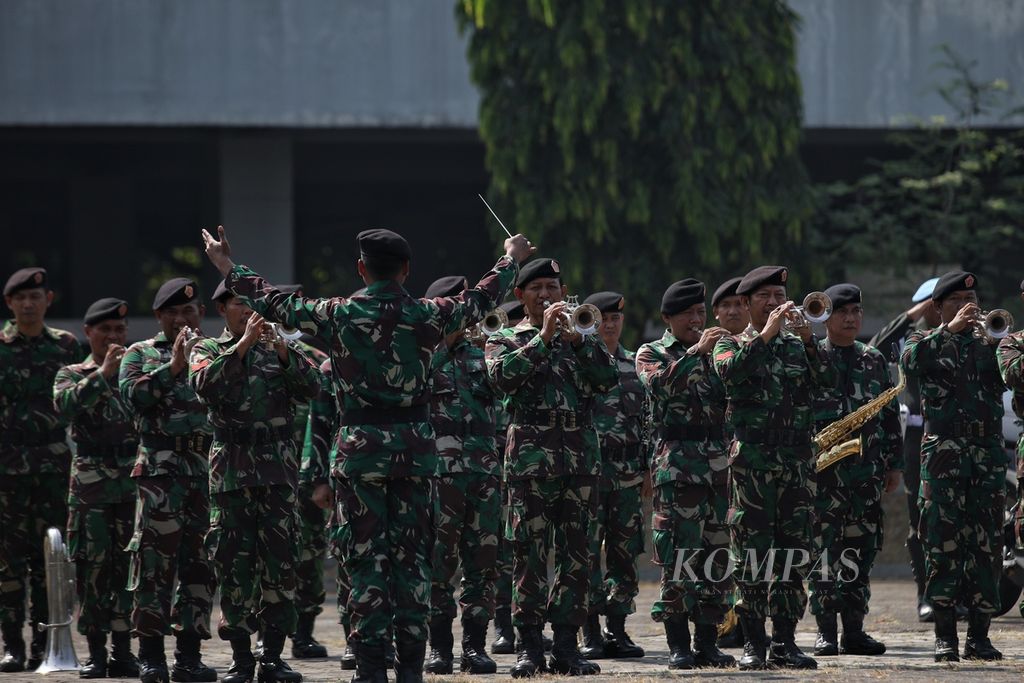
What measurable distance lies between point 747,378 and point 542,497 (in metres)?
1.41

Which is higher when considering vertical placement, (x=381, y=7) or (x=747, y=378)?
(x=381, y=7)

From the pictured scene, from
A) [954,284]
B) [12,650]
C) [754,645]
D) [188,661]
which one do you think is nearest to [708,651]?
[754,645]

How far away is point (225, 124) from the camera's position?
2639 centimetres

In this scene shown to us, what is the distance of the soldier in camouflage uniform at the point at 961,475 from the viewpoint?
10.5 m

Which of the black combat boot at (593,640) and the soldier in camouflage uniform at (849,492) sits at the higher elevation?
the soldier in camouflage uniform at (849,492)

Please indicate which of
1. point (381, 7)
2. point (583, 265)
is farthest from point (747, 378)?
point (381, 7)

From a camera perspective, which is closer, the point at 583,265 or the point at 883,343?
the point at 883,343

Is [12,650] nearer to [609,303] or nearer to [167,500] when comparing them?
[167,500]

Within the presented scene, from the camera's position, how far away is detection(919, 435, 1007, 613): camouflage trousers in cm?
1057

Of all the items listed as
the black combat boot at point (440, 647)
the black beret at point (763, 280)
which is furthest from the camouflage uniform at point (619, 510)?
the black beret at point (763, 280)

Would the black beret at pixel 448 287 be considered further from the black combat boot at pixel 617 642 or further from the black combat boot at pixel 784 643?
the black combat boot at pixel 784 643

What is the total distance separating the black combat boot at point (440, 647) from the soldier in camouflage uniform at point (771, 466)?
5.94ft

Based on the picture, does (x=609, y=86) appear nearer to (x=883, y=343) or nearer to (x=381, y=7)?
(x=381, y=7)

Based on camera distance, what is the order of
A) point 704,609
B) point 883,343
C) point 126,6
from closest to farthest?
point 704,609, point 883,343, point 126,6
